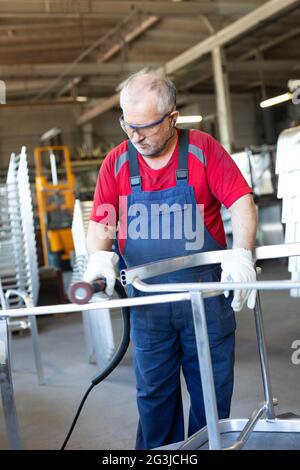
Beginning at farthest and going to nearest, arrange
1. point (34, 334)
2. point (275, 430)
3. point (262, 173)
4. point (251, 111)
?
point (251, 111), point (262, 173), point (34, 334), point (275, 430)

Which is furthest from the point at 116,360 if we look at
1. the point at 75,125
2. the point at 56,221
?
the point at 75,125

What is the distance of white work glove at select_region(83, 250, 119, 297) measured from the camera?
1.73 m

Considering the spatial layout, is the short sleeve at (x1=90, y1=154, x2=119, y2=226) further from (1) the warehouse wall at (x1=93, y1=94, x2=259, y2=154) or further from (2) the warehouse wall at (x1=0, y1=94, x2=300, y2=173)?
(1) the warehouse wall at (x1=93, y1=94, x2=259, y2=154)

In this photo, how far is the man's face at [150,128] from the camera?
6.19ft

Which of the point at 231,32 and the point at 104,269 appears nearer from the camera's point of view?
the point at 104,269

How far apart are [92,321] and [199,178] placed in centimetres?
269

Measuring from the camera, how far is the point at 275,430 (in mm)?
1831

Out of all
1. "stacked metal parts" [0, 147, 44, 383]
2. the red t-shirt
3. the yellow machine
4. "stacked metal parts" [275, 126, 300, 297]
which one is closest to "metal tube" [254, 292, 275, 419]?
the red t-shirt

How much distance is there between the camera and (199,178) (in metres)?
1.99

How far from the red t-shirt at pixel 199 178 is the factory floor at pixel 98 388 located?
4.71ft

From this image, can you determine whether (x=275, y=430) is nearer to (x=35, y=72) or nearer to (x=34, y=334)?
(x=34, y=334)

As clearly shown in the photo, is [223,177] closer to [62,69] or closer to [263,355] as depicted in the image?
[263,355]
